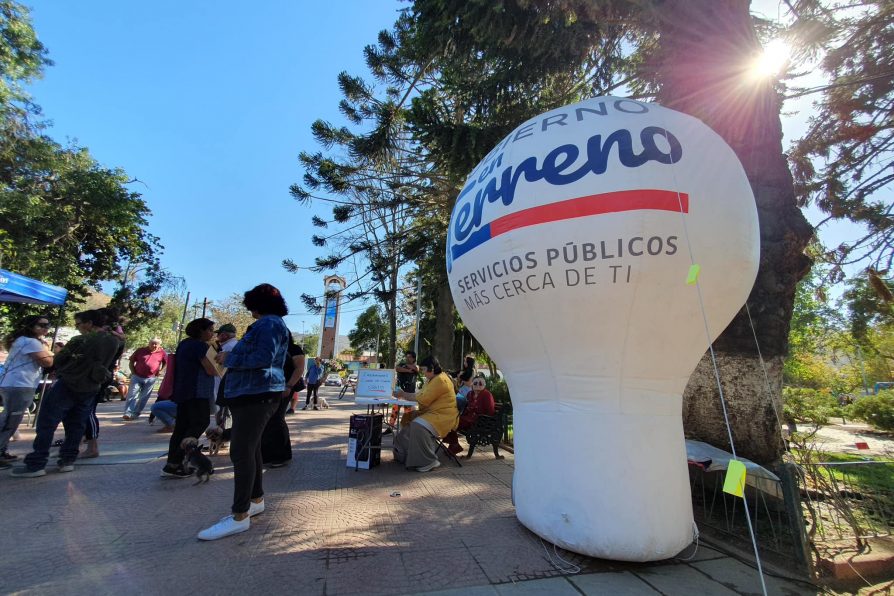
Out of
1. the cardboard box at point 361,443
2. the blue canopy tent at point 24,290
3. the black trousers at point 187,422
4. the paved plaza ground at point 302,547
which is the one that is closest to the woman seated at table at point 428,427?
the cardboard box at point 361,443

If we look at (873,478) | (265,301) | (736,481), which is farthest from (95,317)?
(873,478)

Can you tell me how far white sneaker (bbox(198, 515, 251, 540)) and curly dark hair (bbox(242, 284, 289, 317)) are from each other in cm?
150

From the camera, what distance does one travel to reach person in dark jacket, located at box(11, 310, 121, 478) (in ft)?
13.7

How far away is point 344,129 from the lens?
11.3 m

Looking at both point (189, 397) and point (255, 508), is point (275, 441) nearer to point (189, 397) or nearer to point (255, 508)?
point (189, 397)

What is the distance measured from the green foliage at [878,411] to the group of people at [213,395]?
1446cm

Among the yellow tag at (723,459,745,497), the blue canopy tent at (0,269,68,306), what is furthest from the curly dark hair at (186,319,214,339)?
the yellow tag at (723,459,745,497)

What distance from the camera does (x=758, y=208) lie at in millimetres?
4473

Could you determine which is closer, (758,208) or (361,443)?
(758,208)

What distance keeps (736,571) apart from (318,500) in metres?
3.24

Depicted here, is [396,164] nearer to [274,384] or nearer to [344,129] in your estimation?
[344,129]

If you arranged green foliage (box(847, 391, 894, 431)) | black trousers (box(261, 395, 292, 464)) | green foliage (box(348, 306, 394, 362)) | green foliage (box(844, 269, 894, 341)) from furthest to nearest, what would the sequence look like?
1. green foliage (box(348, 306, 394, 362))
2. green foliage (box(847, 391, 894, 431))
3. green foliage (box(844, 269, 894, 341))
4. black trousers (box(261, 395, 292, 464))

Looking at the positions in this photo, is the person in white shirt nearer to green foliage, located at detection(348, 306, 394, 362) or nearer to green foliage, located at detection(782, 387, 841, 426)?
green foliage, located at detection(782, 387, 841, 426)

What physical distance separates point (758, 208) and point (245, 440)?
5.28 m
